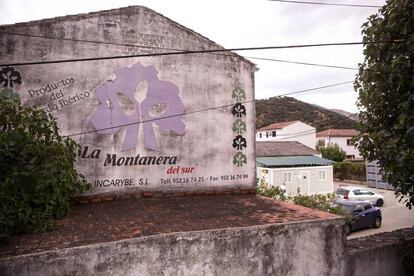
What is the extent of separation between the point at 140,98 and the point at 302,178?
66.6ft

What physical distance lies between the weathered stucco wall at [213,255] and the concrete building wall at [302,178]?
57.8 ft

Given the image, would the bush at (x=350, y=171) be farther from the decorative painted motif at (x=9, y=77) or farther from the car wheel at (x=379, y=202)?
the decorative painted motif at (x=9, y=77)

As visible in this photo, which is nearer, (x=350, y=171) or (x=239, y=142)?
(x=239, y=142)

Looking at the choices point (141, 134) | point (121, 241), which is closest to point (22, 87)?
point (141, 134)

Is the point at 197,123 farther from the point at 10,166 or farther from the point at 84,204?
the point at 10,166

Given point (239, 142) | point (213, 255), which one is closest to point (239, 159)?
point (239, 142)

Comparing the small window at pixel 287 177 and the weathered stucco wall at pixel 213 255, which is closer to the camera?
the weathered stucco wall at pixel 213 255

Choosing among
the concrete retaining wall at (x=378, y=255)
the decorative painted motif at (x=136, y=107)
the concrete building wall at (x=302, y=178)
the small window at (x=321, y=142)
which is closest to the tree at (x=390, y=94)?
the concrete retaining wall at (x=378, y=255)

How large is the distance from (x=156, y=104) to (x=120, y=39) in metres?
1.91

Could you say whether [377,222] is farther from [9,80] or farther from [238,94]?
[9,80]

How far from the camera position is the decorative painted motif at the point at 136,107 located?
8906 mm

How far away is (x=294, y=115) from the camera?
279ft

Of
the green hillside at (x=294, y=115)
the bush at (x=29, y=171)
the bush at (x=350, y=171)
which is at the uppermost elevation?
the green hillside at (x=294, y=115)

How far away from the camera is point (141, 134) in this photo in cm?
927
